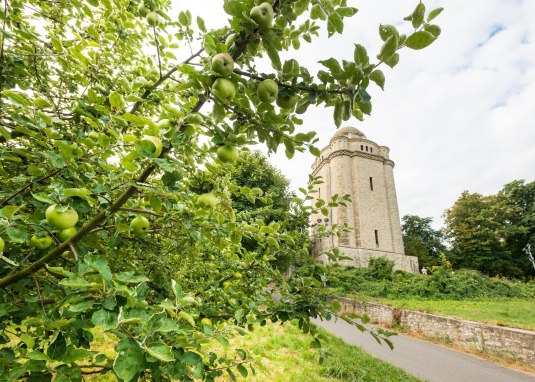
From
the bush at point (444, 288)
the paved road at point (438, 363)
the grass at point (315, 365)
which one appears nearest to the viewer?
the grass at point (315, 365)

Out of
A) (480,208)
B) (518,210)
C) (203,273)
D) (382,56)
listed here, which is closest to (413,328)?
(203,273)

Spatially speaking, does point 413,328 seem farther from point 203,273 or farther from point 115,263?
point 115,263

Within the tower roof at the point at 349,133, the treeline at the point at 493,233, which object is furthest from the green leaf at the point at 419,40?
the treeline at the point at 493,233

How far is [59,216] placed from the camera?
4.12ft

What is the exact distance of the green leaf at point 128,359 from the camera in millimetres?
938

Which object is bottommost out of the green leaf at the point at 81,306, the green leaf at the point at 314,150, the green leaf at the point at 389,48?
the green leaf at the point at 81,306

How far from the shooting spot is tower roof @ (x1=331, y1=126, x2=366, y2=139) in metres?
35.3

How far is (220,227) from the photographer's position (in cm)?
191

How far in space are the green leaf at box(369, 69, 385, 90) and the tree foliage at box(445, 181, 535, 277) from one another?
4545 cm

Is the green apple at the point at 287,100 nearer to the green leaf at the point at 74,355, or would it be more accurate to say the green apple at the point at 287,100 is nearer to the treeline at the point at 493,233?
the green leaf at the point at 74,355

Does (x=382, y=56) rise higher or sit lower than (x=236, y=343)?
higher

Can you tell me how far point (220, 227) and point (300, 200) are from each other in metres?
1.15

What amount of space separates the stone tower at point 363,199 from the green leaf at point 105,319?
1090 inches

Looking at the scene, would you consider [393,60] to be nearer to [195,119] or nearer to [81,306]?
A: [195,119]
